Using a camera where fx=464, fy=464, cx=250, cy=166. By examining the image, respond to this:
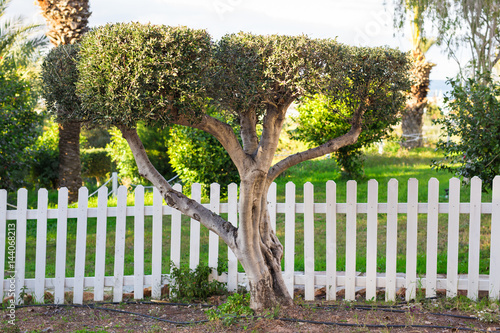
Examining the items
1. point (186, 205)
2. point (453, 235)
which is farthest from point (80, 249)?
point (453, 235)

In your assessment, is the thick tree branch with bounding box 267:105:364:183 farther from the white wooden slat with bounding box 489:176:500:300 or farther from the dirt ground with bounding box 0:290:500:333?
the white wooden slat with bounding box 489:176:500:300

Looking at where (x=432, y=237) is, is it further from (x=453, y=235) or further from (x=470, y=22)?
(x=470, y=22)

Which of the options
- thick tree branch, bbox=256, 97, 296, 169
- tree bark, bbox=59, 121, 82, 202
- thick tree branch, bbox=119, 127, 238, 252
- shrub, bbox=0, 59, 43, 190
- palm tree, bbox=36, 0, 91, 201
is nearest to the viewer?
thick tree branch, bbox=256, 97, 296, 169

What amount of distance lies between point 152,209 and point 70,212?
3.20 feet

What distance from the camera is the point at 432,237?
5.22 m

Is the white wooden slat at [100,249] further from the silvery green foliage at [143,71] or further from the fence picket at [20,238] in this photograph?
the silvery green foliage at [143,71]

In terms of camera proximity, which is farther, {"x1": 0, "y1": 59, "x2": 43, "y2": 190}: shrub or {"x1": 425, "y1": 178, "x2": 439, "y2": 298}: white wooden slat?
{"x1": 0, "y1": 59, "x2": 43, "y2": 190}: shrub

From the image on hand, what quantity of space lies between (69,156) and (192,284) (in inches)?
262

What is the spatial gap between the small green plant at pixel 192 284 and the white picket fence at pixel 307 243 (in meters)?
0.13

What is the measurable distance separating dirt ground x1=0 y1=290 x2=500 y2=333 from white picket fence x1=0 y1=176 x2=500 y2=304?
0.86 ft

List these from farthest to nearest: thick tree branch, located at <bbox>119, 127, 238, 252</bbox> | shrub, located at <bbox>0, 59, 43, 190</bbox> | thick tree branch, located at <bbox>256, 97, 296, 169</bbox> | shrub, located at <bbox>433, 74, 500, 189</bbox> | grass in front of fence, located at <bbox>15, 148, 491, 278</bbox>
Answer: shrub, located at <bbox>0, 59, 43, 190</bbox>
grass in front of fence, located at <bbox>15, 148, 491, 278</bbox>
shrub, located at <bbox>433, 74, 500, 189</bbox>
thick tree branch, located at <bbox>119, 127, 238, 252</bbox>
thick tree branch, located at <bbox>256, 97, 296, 169</bbox>

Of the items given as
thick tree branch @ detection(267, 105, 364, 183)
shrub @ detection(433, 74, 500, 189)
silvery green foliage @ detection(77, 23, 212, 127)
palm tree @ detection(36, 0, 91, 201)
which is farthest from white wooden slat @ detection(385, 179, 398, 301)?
palm tree @ detection(36, 0, 91, 201)

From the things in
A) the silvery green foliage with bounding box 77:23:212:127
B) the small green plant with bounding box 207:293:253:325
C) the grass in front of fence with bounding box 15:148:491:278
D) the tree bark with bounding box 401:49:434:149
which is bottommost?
the small green plant with bounding box 207:293:253:325

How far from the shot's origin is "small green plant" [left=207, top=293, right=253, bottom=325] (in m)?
4.39
